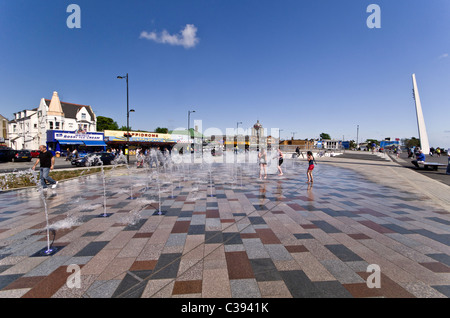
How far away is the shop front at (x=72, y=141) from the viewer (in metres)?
36.2

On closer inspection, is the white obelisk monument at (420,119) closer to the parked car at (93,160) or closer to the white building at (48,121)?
the parked car at (93,160)

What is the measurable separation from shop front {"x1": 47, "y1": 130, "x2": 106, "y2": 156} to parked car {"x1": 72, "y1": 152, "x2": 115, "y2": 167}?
19.0 metres

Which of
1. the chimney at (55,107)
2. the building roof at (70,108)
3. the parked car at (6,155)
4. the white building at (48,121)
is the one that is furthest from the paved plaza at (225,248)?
the building roof at (70,108)

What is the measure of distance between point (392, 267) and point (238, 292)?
2588 millimetres

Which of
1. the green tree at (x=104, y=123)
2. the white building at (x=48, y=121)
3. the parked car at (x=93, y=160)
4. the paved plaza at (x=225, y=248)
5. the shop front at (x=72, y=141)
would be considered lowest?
the paved plaza at (x=225, y=248)

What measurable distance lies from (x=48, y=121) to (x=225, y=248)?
5076cm

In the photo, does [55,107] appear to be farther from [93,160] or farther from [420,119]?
[420,119]

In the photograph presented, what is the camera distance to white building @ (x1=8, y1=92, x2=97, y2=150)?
135 ft

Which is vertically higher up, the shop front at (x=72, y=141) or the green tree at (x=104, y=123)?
the green tree at (x=104, y=123)

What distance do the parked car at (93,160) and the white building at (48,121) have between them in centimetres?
2224

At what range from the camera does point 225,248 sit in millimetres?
4094

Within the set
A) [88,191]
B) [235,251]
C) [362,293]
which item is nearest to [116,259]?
[235,251]

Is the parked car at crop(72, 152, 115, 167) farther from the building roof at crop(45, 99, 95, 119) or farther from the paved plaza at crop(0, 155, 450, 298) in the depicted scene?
the building roof at crop(45, 99, 95, 119)

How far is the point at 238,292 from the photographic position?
2.82m
